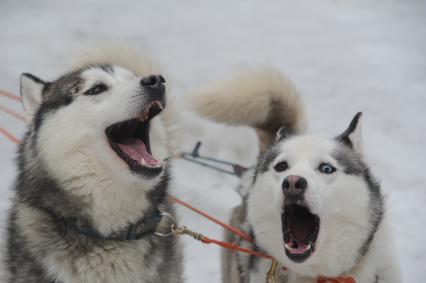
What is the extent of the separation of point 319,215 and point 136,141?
82cm

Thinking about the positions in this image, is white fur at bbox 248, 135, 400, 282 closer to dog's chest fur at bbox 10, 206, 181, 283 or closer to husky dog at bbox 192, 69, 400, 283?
husky dog at bbox 192, 69, 400, 283

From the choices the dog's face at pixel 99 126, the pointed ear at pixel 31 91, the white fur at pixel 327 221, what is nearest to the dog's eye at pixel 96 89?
the dog's face at pixel 99 126

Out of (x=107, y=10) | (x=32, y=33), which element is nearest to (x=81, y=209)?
(x=32, y=33)

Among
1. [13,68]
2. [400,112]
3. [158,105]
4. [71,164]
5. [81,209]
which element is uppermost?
[158,105]

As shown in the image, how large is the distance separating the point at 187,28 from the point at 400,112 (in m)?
2.74

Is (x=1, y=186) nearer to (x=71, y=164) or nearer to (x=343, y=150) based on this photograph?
(x=71, y=164)

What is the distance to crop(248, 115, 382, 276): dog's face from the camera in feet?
6.88

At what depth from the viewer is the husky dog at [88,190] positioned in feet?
6.59

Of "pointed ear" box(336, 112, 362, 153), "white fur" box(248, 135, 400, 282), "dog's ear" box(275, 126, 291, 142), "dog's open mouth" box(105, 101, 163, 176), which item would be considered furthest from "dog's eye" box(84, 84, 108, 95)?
"pointed ear" box(336, 112, 362, 153)

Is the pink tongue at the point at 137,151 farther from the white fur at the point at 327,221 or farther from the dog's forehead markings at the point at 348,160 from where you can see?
the dog's forehead markings at the point at 348,160

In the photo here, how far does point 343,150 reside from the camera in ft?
7.93

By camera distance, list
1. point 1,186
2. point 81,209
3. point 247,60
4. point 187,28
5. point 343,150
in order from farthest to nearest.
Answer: point 187,28, point 247,60, point 1,186, point 343,150, point 81,209

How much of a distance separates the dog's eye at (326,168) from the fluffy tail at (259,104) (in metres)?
0.70

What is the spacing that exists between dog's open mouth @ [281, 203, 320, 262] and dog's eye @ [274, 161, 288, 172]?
0.66 ft
